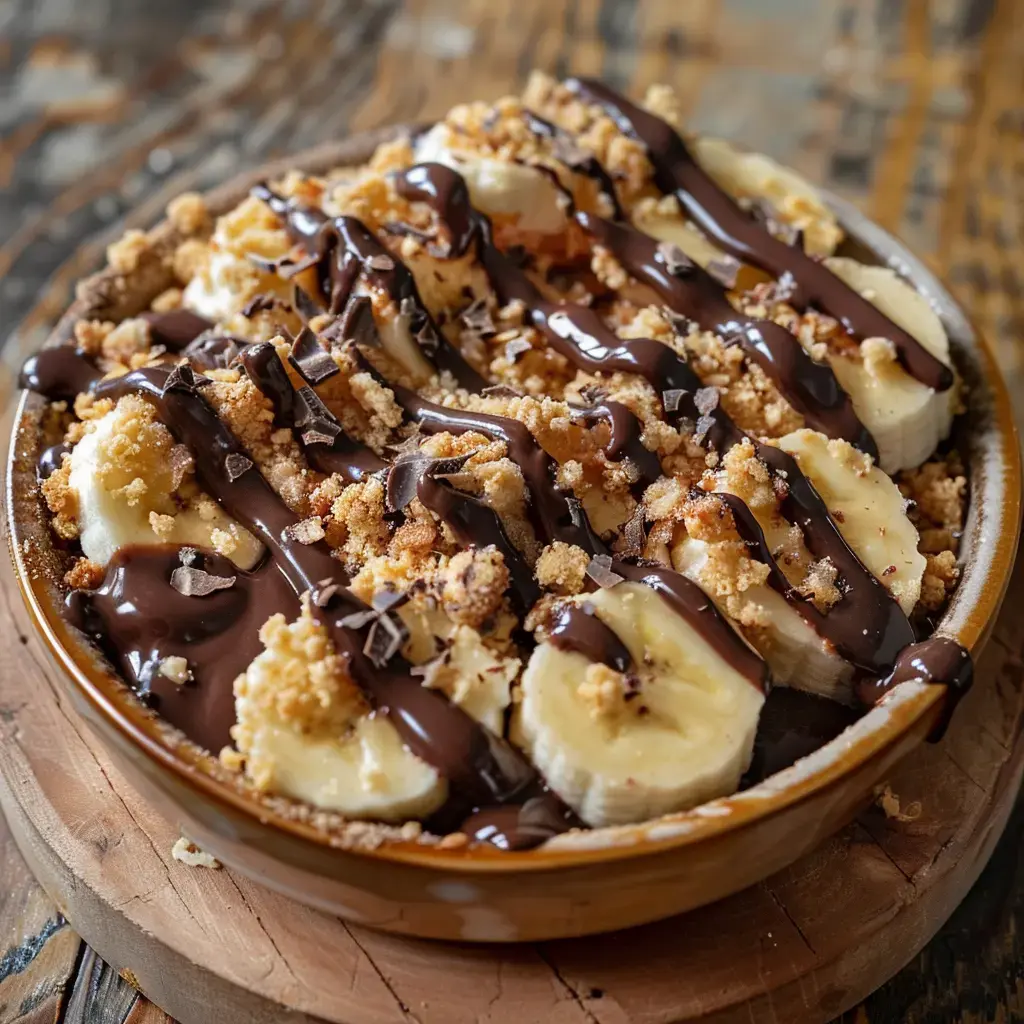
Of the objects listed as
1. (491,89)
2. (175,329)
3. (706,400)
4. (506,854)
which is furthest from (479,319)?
(491,89)

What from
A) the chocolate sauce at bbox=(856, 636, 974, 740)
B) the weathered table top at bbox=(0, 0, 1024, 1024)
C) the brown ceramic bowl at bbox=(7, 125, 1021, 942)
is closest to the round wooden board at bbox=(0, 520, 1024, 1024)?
the brown ceramic bowl at bbox=(7, 125, 1021, 942)

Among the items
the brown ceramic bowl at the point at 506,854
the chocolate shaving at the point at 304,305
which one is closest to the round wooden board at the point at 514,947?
the brown ceramic bowl at the point at 506,854

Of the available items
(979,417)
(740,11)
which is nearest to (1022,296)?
(979,417)

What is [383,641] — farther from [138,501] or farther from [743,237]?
[743,237]

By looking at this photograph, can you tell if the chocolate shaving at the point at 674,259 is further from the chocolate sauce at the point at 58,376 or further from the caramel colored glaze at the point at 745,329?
the chocolate sauce at the point at 58,376

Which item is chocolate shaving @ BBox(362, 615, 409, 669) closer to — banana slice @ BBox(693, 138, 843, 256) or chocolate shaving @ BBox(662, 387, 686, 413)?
chocolate shaving @ BBox(662, 387, 686, 413)
